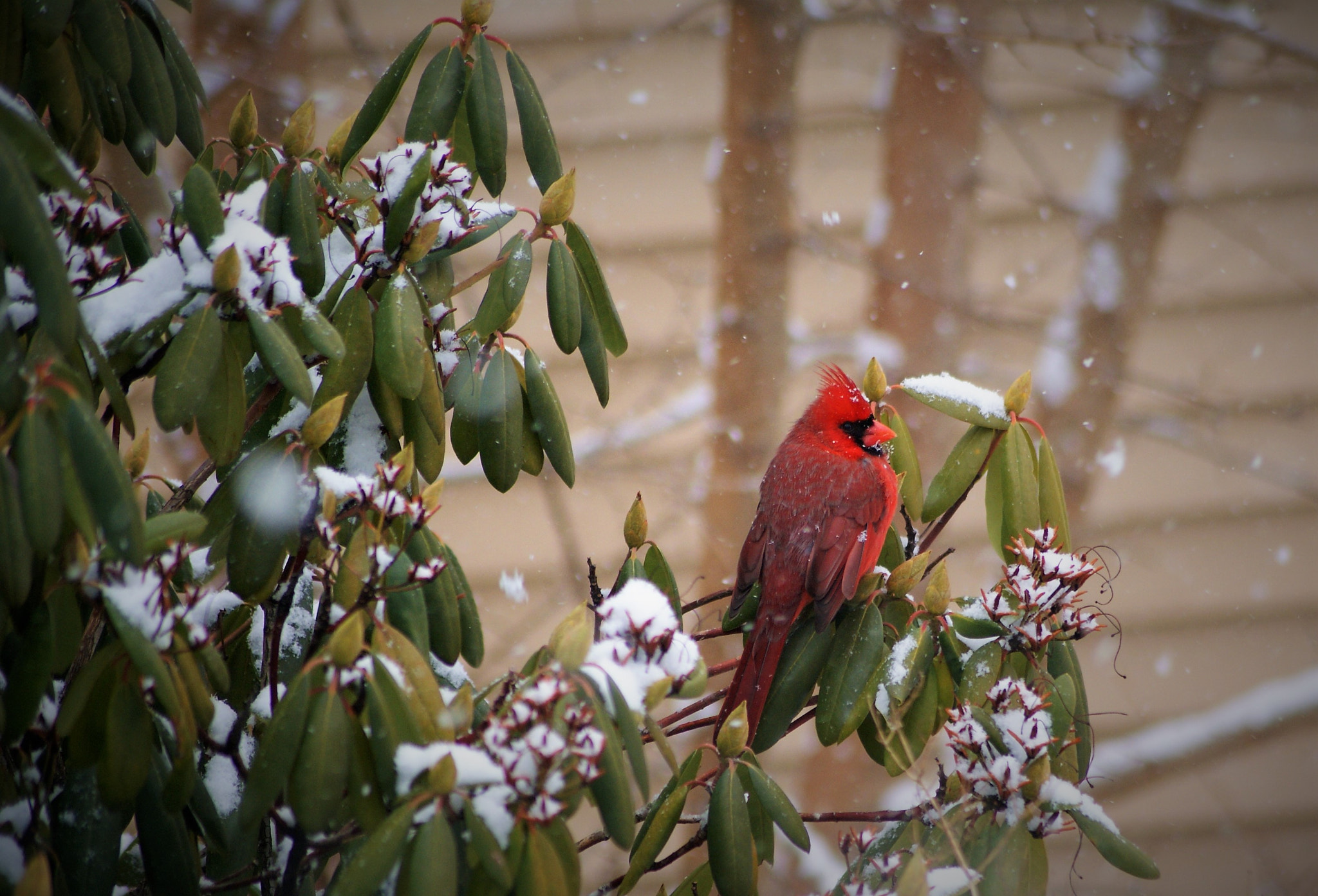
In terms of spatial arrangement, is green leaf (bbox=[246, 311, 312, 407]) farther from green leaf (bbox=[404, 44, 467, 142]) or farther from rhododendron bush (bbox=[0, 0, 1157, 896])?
green leaf (bbox=[404, 44, 467, 142])

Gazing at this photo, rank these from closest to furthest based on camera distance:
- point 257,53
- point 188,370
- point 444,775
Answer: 1. point 444,775
2. point 188,370
3. point 257,53

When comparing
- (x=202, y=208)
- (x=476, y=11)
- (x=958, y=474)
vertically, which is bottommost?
(x=958, y=474)

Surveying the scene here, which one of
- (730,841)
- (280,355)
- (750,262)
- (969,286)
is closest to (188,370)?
(280,355)

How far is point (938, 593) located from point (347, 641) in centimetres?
67

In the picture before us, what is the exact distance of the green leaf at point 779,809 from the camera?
92 centimetres

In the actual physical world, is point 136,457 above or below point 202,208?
below

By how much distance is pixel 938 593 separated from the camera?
1.05 metres

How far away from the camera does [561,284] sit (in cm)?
100

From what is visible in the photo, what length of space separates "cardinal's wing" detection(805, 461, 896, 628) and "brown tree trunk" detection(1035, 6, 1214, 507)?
4.59ft

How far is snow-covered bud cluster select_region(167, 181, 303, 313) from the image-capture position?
789 millimetres

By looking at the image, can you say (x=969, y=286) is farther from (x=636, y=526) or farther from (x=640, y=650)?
(x=640, y=650)

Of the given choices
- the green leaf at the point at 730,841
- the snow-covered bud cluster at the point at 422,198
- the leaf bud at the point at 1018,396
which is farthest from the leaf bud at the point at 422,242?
the leaf bud at the point at 1018,396

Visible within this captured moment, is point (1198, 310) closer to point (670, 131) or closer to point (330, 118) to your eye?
point (670, 131)

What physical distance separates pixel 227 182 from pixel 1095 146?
2.39 metres
